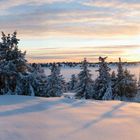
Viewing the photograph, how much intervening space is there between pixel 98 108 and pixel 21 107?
8.59 ft

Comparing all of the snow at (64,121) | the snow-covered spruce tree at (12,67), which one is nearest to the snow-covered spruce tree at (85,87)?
the snow-covered spruce tree at (12,67)

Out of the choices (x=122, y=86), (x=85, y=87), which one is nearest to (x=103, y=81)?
(x=85, y=87)

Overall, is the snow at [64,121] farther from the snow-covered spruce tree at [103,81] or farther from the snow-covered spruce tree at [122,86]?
the snow-covered spruce tree at [122,86]

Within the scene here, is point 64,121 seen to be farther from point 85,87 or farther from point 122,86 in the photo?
point 122,86

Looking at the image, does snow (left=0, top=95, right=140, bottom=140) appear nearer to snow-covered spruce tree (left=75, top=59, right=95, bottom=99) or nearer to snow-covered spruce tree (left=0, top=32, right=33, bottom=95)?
snow-covered spruce tree (left=0, top=32, right=33, bottom=95)

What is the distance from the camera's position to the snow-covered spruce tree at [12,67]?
2242cm

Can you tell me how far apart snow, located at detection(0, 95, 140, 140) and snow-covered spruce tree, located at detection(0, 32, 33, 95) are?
9.87 metres

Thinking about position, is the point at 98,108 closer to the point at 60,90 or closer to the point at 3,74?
the point at 3,74

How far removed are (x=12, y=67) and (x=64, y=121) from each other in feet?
46.0

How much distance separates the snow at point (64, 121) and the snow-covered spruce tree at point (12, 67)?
987 cm

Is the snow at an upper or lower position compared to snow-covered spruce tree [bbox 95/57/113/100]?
upper

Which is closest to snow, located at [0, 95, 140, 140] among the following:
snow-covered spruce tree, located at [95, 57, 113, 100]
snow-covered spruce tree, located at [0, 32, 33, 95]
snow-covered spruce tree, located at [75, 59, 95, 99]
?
snow-covered spruce tree, located at [0, 32, 33, 95]

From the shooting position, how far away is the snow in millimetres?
7730

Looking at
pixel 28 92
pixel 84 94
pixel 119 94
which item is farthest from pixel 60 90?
pixel 28 92
